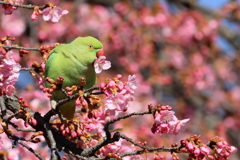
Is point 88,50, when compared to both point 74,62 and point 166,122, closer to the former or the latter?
point 74,62

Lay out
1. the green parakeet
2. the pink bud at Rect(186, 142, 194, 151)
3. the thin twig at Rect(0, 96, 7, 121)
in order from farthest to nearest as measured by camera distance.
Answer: the green parakeet → the thin twig at Rect(0, 96, 7, 121) → the pink bud at Rect(186, 142, 194, 151)

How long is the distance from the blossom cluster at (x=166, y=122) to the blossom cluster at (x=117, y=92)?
0.68ft

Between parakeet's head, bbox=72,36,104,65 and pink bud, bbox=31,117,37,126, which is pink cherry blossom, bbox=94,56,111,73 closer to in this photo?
parakeet's head, bbox=72,36,104,65

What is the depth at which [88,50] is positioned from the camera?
2.70 meters

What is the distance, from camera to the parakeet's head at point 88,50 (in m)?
2.67

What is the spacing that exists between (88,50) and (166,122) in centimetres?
80

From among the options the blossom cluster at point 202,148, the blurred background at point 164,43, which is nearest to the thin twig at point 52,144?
the blossom cluster at point 202,148

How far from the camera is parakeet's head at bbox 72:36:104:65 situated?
267cm

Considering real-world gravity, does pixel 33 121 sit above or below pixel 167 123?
above

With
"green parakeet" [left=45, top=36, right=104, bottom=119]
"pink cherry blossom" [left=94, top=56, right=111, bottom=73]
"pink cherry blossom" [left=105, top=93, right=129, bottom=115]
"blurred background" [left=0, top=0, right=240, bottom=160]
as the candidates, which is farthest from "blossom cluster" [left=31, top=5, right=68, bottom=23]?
"blurred background" [left=0, top=0, right=240, bottom=160]

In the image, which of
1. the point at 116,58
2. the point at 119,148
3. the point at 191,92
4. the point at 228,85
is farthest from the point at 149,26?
the point at 119,148

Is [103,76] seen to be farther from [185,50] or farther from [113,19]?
[185,50]

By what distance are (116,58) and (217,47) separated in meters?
2.18

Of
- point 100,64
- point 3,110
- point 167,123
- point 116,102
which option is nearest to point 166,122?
point 167,123
